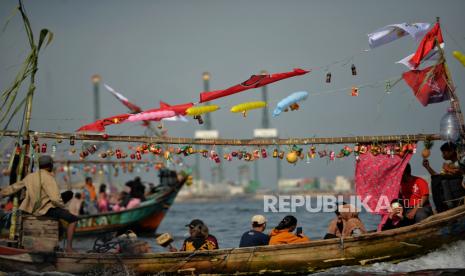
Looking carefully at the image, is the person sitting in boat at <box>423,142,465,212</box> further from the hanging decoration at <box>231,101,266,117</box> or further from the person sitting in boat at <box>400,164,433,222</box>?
the hanging decoration at <box>231,101,266,117</box>

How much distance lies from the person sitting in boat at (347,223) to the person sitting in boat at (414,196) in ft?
2.67

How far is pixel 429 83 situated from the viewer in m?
11.1

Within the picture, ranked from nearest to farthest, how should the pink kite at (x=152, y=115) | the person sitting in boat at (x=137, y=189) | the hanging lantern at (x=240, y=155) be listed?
the pink kite at (x=152, y=115) < the hanging lantern at (x=240, y=155) < the person sitting in boat at (x=137, y=189)

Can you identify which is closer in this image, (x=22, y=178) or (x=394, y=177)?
(x=394, y=177)

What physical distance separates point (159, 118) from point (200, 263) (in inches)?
106

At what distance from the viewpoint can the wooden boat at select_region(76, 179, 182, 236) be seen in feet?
68.8

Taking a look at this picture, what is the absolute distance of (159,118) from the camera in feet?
39.2

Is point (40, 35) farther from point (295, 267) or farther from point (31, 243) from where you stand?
point (295, 267)

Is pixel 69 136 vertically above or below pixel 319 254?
above

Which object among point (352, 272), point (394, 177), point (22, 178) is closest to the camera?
point (352, 272)

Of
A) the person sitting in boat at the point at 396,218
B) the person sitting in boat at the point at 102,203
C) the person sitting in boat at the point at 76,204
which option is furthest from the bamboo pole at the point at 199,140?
the person sitting in boat at the point at 102,203

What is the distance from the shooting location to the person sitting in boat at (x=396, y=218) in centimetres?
1070

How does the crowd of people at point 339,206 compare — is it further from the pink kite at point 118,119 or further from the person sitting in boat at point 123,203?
the person sitting in boat at point 123,203

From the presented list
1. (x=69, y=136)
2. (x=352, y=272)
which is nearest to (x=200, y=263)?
(x=352, y=272)
